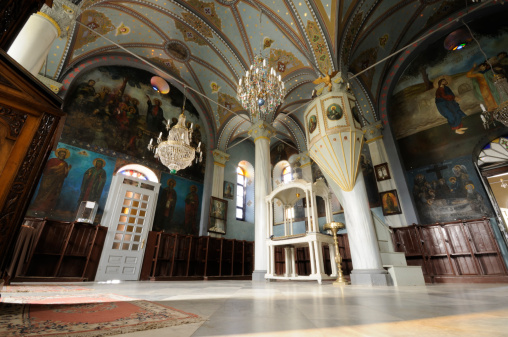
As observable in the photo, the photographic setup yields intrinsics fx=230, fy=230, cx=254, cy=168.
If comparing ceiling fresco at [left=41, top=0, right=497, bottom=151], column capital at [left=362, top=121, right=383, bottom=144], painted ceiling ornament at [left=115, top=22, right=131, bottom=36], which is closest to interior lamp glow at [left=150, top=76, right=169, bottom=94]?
ceiling fresco at [left=41, top=0, right=497, bottom=151]

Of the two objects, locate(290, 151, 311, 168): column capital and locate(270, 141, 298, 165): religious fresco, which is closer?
locate(290, 151, 311, 168): column capital

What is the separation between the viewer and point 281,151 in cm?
1362

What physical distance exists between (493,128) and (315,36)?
20.8 ft

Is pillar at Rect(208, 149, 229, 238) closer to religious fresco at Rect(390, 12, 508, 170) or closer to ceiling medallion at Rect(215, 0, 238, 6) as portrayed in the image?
ceiling medallion at Rect(215, 0, 238, 6)

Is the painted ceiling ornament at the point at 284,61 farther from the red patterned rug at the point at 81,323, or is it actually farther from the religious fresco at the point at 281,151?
the red patterned rug at the point at 81,323

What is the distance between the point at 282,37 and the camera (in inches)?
318

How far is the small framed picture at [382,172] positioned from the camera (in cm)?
842

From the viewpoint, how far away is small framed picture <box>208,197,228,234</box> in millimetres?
9945

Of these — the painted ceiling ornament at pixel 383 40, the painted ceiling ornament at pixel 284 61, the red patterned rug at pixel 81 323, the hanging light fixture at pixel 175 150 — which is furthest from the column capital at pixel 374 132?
the red patterned rug at pixel 81 323

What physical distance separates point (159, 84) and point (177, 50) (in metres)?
1.76

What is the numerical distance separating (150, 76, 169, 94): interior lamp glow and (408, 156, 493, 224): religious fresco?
10.8 metres

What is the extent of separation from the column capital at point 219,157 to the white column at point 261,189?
3283mm

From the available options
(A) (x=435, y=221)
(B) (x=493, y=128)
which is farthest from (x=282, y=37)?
(A) (x=435, y=221)

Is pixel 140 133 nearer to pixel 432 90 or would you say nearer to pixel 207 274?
pixel 207 274
